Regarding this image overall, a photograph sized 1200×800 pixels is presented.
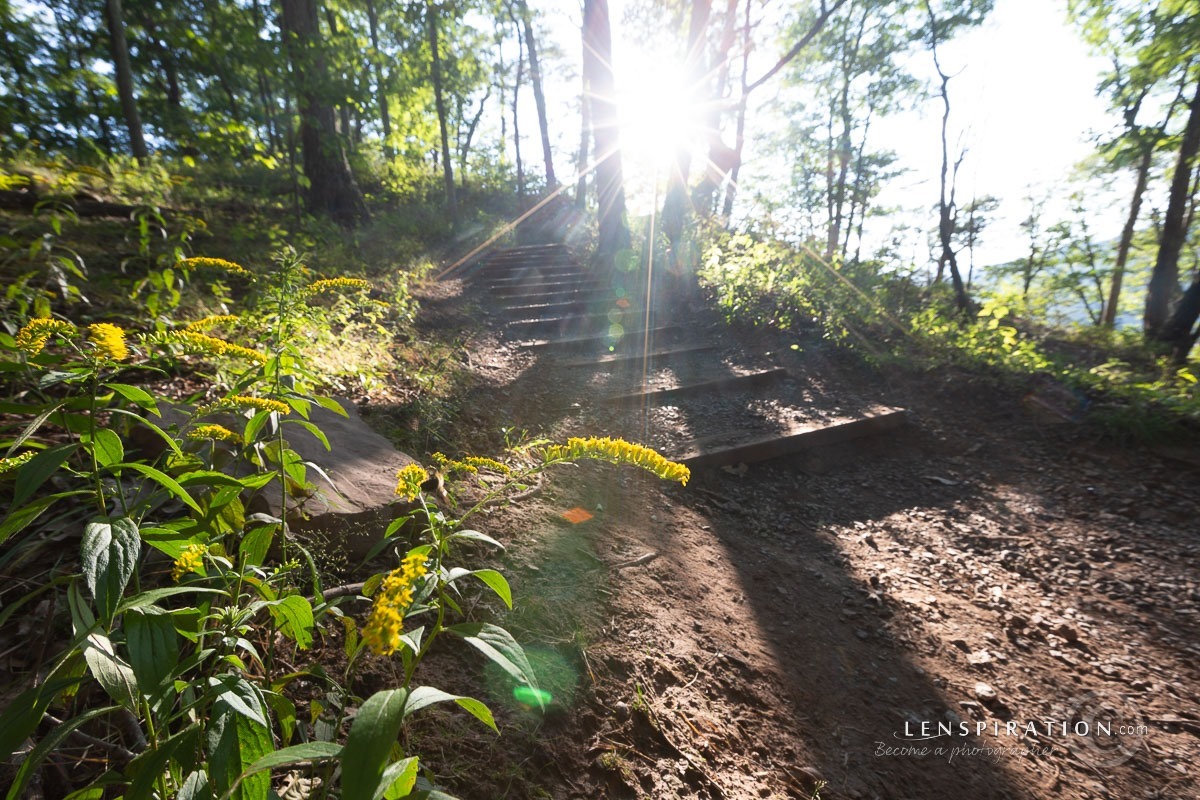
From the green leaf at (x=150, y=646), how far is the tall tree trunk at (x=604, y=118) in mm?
8849

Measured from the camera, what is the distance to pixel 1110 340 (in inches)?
340

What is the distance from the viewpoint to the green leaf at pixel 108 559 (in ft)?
2.51

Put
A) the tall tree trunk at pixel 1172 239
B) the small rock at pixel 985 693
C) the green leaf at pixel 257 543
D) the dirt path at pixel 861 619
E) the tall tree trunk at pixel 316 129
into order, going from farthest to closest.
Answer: the tall tree trunk at pixel 1172 239 → the tall tree trunk at pixel 316 129 → the small rock at pixel 985 693 → the dirt path at pixel 861 619 → the green leaf at pixel 257 543

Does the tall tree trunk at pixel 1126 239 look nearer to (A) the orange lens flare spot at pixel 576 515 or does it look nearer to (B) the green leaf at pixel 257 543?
(A) the orange lens flare spot at pixel 576 515

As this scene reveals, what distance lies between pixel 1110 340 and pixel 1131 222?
10.0m

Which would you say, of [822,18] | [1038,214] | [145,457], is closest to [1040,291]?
[1038,214]

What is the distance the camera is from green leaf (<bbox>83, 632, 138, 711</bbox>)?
790mm

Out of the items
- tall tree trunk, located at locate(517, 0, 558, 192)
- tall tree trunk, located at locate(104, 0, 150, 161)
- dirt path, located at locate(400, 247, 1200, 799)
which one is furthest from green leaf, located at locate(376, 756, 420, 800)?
tall tree trunk, located at locate(517, 0, 558, 192)

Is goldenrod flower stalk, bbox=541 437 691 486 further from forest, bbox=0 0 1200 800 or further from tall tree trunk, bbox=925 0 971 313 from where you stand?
tall tree trunk, bbox=925 0 971 313

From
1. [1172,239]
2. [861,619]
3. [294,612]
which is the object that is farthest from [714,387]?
[1172,239]


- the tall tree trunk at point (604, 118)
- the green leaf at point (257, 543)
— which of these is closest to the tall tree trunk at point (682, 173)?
the tall tree trunk at point (604, 118)

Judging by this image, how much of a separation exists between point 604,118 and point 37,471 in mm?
9743

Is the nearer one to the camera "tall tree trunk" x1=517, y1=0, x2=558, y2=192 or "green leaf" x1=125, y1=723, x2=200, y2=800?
"green leaf" x1=125, y1=723, x2=200, y2=800

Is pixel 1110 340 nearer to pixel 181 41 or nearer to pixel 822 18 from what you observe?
pixel 822 18
